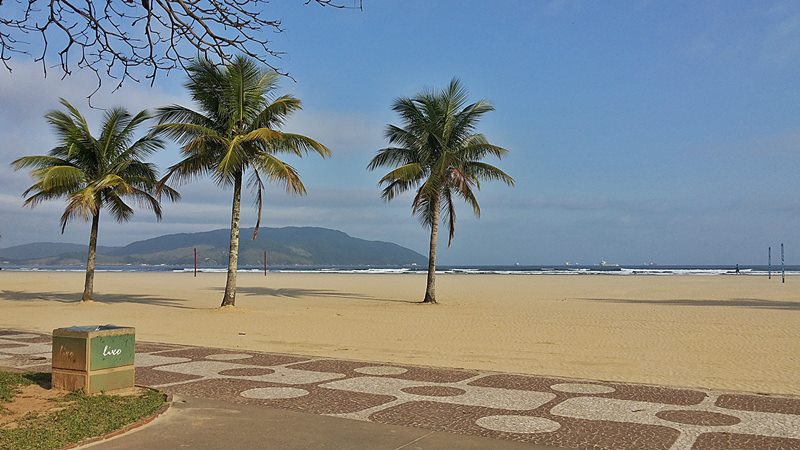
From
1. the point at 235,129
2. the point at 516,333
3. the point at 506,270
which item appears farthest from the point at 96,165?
the point at 506,270

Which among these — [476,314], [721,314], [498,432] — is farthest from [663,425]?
[721,314]

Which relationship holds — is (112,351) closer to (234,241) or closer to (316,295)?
(234,241)

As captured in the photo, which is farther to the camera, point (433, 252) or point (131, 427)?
point (433, 252)

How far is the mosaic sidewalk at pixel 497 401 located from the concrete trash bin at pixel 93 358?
0.67 metres

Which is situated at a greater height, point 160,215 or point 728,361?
point 160,215

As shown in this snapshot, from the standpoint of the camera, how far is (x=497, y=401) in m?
6.97

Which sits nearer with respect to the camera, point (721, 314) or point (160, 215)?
point (721, 314)

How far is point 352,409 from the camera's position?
651 cm

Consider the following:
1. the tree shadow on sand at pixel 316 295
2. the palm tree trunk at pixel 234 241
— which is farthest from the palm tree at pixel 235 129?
the tree shadow on sand at pixel 316 295

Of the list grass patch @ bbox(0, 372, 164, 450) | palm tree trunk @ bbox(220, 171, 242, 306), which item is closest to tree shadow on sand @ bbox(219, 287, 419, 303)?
palm tree trunk @ bbox(220, 171, 242, 306)

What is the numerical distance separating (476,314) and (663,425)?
14.1 metres

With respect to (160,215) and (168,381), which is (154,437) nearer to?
(168,381)

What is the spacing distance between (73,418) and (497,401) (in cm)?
405

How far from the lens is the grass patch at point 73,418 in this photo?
5.17 metres
